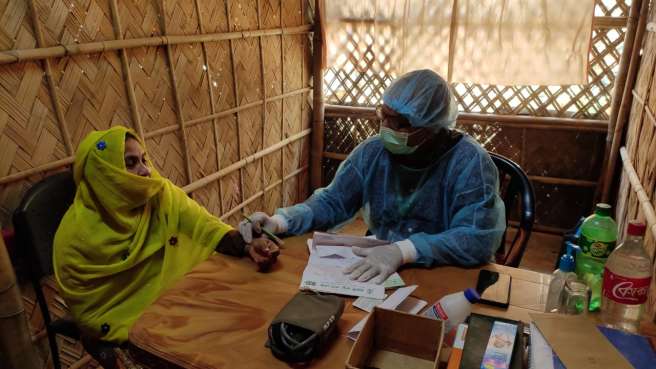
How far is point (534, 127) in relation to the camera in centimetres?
298

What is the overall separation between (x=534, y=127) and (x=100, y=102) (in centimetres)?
256

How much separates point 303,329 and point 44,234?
1002 mm

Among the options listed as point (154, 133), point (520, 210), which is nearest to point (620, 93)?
point (520, 210)

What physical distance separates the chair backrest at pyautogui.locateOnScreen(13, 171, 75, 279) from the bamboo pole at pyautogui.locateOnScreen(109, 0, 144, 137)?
51 cm

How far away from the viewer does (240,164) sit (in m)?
2.70

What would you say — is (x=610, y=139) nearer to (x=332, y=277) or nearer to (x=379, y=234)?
(x=379, y=234)

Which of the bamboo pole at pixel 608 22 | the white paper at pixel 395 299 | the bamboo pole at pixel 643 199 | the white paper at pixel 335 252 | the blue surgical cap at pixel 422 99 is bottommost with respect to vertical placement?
the white paper at pixel 395 299

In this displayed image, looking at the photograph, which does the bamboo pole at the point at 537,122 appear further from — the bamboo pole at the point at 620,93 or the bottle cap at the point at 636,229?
the bottle cap at the point at 636,229

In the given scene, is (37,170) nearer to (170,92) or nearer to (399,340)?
(170,92)

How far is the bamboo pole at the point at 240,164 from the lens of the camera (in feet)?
7.71

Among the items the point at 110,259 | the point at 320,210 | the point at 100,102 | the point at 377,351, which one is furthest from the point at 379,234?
the point at 100,102

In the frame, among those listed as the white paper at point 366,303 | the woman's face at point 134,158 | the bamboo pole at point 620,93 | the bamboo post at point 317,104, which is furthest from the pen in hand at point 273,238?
the bamboo pole at point 620,93

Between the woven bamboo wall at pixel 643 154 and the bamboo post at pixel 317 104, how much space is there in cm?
196

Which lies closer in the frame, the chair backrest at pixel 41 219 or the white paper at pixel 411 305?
the white paper at pixel 411 305
